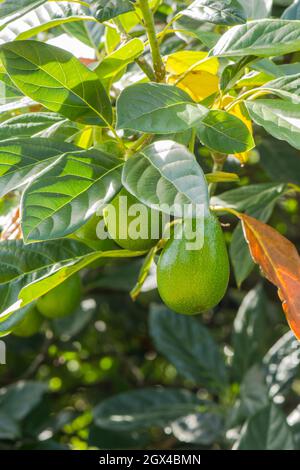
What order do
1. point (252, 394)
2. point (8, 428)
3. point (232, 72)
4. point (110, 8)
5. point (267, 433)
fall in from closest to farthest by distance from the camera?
point (110, 8) < point (232, 72) < point (267, 433) < point (252, 394) < point (8, 428)

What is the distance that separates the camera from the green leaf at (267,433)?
159 cm

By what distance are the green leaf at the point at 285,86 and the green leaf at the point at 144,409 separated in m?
1.20

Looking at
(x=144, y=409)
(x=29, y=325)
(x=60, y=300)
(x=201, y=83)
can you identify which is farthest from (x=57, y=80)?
(x=144, y=409)

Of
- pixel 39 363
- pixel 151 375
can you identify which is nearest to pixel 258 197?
pixel 39 363

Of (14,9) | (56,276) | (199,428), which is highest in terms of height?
(14,9)

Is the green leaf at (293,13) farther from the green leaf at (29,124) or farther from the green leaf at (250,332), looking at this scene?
the green leaf at (250,332)

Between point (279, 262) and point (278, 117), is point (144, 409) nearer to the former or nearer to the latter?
point (279, 262)

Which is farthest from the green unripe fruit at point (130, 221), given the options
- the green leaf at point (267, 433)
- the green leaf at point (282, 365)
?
A: the green leaf at point (282, 365)

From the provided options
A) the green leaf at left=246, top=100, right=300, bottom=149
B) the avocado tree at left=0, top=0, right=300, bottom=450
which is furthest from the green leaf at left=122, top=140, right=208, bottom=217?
the green leaf at left=246, top=100, right=300, bottom=149

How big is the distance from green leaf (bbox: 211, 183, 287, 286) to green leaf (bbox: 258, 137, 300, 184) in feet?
1.49

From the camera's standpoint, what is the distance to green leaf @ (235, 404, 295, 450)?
1.59 m

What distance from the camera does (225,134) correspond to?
2.87 ft

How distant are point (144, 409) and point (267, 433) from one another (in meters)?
0.48

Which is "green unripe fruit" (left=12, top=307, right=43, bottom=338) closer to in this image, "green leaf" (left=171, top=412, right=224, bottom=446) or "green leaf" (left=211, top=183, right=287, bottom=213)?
"green leaf" (left=211, top=183, right=287, bottom=213)
